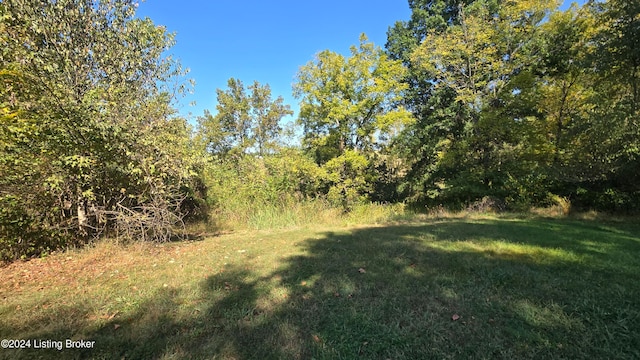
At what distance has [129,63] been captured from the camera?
22.0ft

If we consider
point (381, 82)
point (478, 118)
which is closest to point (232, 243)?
point (381, 82)

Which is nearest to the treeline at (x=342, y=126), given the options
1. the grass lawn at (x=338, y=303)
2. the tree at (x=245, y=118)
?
the grass lawn at (x=338, y=303)

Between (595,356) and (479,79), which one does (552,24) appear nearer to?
(479,79)

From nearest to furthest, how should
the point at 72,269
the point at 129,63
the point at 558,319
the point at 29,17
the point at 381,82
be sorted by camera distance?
1. the point at 558,319
2. the point at 72,269
3. the point at 29,17
4. the point at 129,63
5. the point at 381,82

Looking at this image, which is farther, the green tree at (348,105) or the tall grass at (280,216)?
the green tree at (348,105)

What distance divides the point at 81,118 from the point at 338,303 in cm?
514

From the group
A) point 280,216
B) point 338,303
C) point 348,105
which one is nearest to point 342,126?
point 348,105

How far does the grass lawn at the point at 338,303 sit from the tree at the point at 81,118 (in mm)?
1168

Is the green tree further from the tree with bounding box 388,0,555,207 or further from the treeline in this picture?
the tree with bounding box 388,0,555,207

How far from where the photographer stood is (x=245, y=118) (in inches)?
1206

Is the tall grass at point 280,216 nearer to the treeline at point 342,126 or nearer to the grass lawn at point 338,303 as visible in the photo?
the treeline at point 342,126

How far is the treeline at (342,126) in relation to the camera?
511cm

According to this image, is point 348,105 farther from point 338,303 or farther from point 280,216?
point 338,303

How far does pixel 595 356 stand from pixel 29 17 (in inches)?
345
